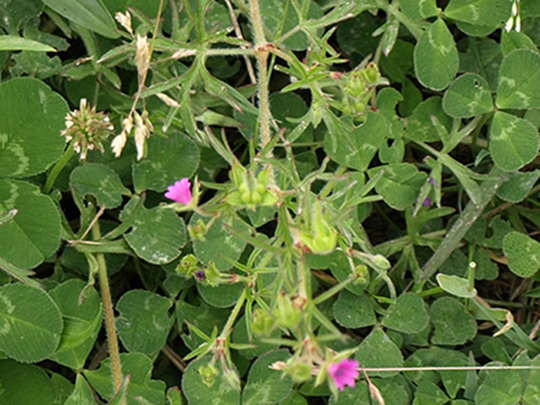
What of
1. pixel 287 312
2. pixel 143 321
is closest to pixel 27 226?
pixel 143 321

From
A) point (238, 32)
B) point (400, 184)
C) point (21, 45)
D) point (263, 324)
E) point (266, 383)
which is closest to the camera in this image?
point (263, 324)

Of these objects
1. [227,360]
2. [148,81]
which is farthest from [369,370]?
[148,81]

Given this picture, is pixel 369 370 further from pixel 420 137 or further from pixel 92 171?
pixel 92 171

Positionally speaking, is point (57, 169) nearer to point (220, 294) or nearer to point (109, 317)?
point (109, 317)

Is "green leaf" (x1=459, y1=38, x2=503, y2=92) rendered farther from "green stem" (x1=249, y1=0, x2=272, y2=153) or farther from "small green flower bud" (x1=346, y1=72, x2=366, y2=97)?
"green stem" (x1=249, y1=0, x2=272, y2=153)

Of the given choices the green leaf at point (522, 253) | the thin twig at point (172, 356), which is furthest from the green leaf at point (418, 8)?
the thin twig at point (172, 356)

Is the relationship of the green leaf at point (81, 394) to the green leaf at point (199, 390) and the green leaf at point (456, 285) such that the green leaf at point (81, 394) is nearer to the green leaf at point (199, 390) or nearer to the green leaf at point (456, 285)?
the green leaf at point (199, 390)
